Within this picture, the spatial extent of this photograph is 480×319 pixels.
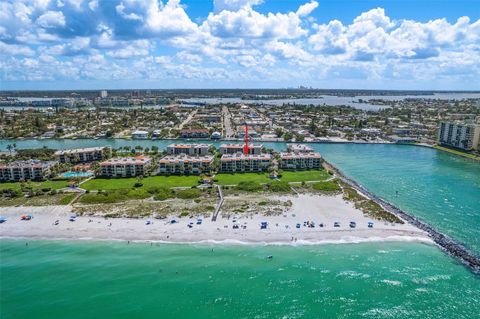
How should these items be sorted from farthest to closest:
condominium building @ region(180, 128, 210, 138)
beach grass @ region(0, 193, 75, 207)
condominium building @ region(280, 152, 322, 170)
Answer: condominium building @ region(180, 128, 210, 138), condominium building @ region(280, 152, 322, 170), beach grass @ region(0, 193, 75, 207)

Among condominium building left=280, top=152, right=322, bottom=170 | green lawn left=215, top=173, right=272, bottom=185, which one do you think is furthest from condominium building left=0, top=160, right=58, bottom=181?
condominium building left=280, top=152, right=322, bottom=170

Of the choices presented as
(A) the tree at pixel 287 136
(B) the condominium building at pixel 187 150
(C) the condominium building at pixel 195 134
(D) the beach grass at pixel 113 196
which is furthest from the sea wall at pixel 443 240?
(C) the condominium building at pixel 195 134

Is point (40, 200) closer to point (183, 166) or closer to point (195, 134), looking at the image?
point (183, 166)

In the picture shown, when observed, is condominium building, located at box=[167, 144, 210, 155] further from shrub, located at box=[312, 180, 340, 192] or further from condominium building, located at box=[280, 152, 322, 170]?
shrub, located at box=[312, 180, 340, 192]

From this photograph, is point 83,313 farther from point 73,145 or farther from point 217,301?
point 73,145

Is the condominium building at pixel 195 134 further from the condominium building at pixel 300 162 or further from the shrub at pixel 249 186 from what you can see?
the shrub at pixel 249 186
